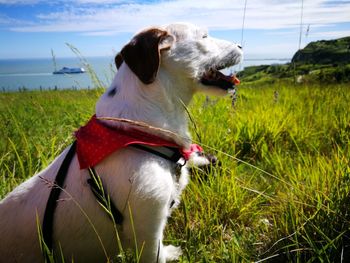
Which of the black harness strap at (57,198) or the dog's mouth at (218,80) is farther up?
the dog's mouth at (218,80)

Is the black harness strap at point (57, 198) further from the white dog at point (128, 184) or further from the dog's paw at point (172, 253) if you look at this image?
the dog's paw at point (172, 253)

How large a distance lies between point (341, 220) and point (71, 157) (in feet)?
5.87

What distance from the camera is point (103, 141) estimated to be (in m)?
2.15

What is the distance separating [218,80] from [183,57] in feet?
1.35

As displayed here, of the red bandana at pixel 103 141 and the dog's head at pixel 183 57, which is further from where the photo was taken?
the dog's head at pixel 183 57

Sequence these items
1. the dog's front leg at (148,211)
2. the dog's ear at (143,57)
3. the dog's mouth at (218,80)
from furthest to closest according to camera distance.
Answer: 1. the dog's mouth at (218,80)
2. the dog's ear at (143,57)
3. the dog's front leg at (148,211)

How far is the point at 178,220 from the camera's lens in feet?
9.36

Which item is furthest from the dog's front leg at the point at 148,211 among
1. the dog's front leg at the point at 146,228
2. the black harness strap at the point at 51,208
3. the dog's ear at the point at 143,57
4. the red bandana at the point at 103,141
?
the dog's ear at the point at 143,57

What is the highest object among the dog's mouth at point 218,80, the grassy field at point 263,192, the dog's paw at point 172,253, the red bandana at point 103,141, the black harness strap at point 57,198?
the dog's mouth at point 218,80

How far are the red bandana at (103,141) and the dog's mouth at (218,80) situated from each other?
2.24 ft

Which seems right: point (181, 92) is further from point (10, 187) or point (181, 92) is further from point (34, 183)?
point (10, 187)

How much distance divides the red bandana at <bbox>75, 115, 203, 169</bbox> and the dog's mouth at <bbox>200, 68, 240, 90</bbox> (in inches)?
26.9

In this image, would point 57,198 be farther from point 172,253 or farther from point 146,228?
point 172,253

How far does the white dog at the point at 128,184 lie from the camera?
2.10 meters
